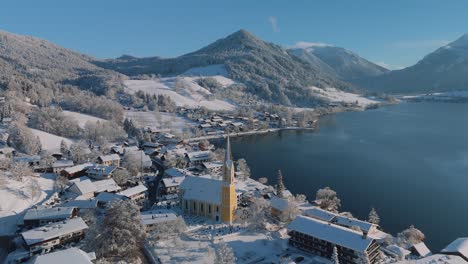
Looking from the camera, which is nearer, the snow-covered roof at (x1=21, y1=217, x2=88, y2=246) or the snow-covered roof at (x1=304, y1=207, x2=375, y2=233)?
the snow-covered roof at (x1=21, y1=217, x2=88, y2=246)

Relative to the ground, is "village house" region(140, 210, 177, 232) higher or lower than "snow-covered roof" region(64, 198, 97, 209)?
higher

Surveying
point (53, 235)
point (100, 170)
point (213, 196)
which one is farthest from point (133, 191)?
point (53, 235)

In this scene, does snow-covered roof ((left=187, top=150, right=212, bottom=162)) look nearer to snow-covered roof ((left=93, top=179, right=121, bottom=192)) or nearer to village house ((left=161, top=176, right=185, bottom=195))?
village house ((left=161, top=176, right=185, bottom=195))

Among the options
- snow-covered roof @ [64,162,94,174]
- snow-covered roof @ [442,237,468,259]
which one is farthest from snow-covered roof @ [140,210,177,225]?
snow-covered roof @ [442,237,468,259]

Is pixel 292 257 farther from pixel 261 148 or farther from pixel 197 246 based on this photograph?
pixel 261 148

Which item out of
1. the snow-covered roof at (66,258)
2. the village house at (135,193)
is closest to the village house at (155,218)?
the snow-covered roof at (66,258)

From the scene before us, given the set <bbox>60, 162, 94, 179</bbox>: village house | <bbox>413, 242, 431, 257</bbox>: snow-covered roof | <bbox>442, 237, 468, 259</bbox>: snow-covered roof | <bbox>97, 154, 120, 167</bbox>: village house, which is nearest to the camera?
<bbox>442, 237, 468, 259</bbox>: snow-covered roof
